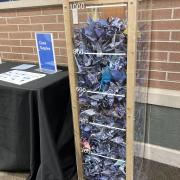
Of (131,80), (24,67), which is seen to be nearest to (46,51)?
(24,67)

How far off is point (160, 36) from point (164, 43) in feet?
0.18

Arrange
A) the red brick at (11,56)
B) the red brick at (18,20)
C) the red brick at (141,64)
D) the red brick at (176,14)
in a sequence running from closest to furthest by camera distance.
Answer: the red brick at (141,64) → the red brick at (176,14) → the red brick at (18,20) → the red brick at (11,56)

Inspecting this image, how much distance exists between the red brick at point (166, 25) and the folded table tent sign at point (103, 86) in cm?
48

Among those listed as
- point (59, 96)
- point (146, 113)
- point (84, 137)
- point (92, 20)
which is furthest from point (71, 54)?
point (146, 113)

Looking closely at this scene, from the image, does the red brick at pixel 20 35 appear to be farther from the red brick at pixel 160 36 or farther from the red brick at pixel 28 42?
the red brick at pixel 160 36

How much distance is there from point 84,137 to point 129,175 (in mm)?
385

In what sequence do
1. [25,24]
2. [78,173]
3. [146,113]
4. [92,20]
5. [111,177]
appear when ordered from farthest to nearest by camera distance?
[25,24] < [146,113] < [78,173] < [111,177] < [92,20]

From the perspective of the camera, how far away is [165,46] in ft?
5.41

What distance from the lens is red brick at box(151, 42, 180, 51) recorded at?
5.29ft

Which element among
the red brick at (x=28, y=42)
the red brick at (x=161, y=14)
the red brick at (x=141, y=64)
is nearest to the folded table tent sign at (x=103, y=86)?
the red brick at (x=141, y=64)

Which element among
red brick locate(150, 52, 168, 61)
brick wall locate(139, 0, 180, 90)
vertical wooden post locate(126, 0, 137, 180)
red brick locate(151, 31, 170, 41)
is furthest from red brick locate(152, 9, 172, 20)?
vertical wooden post locate(126, 0, 137, 180)

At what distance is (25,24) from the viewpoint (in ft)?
7.03

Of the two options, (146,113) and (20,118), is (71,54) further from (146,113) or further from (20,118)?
(146,113)

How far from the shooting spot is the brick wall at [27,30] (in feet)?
6.48
